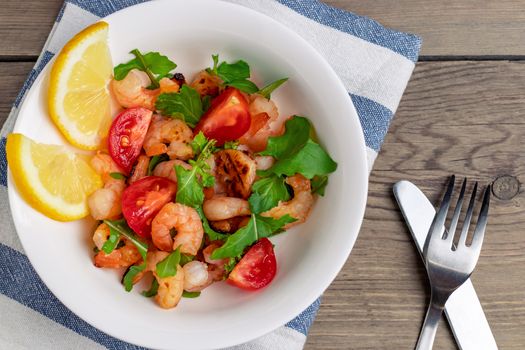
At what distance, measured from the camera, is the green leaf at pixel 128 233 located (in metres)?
1.50

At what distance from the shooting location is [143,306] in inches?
59.9

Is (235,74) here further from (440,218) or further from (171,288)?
(440,218)

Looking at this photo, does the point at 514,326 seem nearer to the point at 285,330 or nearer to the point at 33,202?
the point at 285,330

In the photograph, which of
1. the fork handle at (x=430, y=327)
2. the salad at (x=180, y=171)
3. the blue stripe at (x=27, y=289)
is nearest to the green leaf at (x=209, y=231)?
the salad at (x=180, y=171)

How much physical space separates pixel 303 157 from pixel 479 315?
2.26ft

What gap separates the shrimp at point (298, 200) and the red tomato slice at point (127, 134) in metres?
0.36

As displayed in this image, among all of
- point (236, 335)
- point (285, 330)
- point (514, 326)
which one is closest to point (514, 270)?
point (514, 326)

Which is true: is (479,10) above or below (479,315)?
above

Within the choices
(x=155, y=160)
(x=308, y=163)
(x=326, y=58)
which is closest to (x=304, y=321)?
(x=308, y=163)

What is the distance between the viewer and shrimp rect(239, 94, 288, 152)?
156cm

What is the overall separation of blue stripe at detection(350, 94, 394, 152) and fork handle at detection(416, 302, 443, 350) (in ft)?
1.45

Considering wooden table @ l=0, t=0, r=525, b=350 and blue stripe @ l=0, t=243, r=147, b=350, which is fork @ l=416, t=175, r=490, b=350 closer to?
wooden table @ l=0, t=0, r=525, b=350

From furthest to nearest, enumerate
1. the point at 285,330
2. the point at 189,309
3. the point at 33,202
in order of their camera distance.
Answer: the point at 285,330 → the point at 189,309 → the point at 33,202

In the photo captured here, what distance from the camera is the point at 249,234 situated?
1.49 meters
